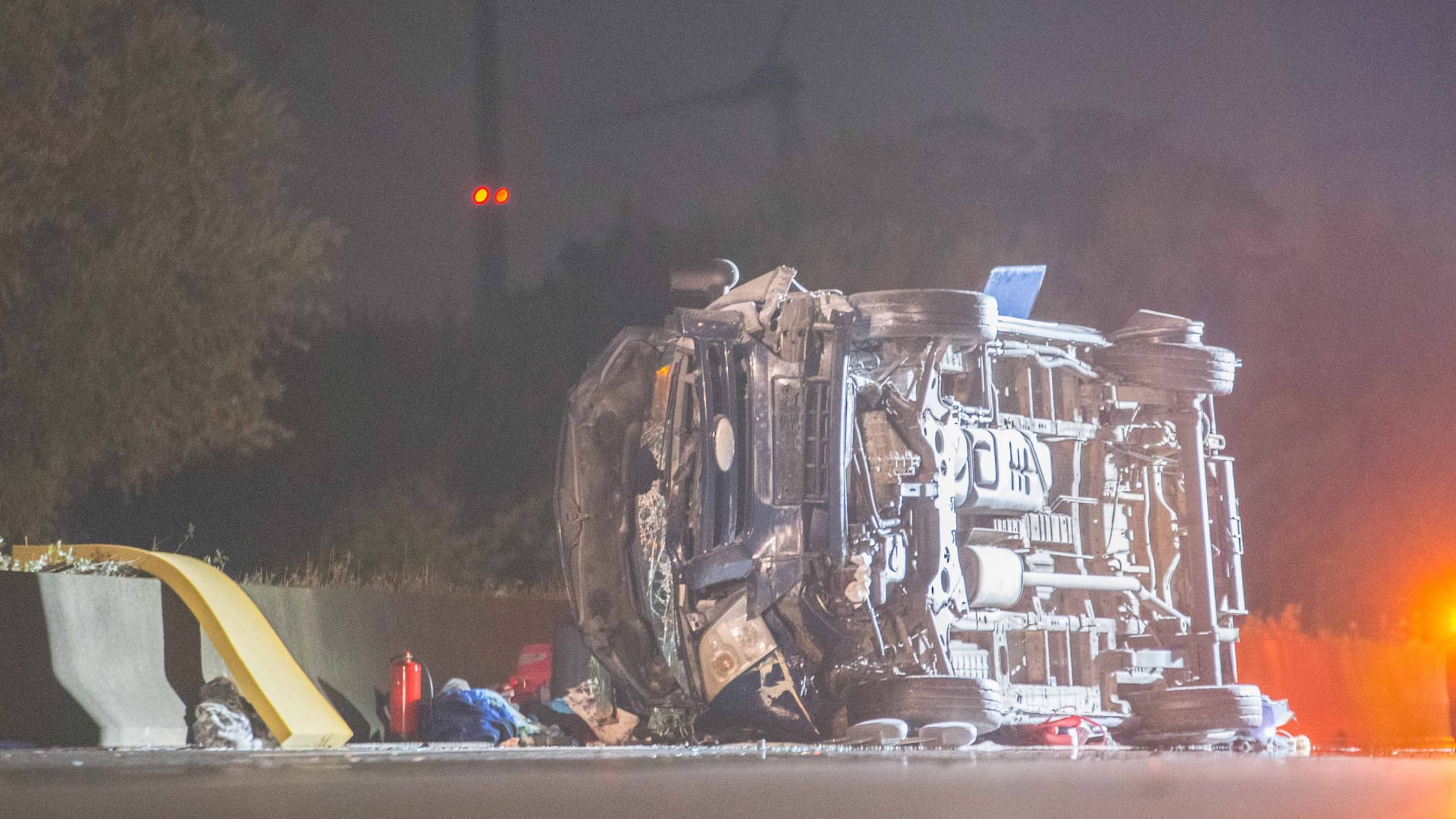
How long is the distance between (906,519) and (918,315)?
3.71 feet

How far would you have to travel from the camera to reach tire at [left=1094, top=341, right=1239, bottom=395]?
10672 mm

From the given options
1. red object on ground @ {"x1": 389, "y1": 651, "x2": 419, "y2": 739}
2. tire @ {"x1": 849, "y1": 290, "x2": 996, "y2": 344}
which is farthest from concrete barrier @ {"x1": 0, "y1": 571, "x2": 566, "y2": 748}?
A: tire @ {"x1": 849, "y1": 290, "x2": 996, "y2": 344}

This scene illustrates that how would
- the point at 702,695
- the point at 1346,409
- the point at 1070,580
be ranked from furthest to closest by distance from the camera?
the point at 1346,409, the point at 1070,580, the point at 702,695

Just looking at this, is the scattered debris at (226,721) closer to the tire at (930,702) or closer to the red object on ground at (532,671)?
the red object on ground at (532,671)

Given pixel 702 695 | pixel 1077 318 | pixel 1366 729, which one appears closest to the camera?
pixel 702 695

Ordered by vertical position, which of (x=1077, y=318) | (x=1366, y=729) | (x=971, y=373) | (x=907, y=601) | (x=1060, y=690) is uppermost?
(x=1077, y=318)

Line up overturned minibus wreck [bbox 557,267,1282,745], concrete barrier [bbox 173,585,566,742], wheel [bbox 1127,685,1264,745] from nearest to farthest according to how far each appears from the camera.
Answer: overturned minibus wreck [bbox 557,267,1282,745], wheel [bbox 1127,685,1264,745], concrete barrier [bbox 173,585,566,742]

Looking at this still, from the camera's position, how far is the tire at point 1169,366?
35.0ft

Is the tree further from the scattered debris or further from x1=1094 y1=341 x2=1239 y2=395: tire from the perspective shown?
x1=1094 y1=341 x2=1239 y2=395: tire

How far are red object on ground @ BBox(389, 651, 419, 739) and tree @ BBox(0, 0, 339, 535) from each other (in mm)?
6162

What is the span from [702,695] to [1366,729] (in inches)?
458

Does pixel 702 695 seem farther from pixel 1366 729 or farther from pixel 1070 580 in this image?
pixel 1366 729

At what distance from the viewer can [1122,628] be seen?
1066cm

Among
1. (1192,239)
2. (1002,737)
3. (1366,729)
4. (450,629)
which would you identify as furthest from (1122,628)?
(1192,239)
